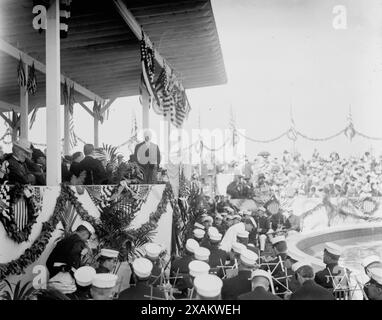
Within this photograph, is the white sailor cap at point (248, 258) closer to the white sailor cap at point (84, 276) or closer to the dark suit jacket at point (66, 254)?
the white sailor cap at point (84, 276)

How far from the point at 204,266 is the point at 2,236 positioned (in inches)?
65.1

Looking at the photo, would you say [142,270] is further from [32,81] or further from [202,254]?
[32,81]

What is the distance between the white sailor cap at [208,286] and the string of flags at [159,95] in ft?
6.75

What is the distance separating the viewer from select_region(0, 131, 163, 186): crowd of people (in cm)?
381

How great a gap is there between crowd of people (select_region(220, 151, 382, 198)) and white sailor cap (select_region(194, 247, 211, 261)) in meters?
0.80

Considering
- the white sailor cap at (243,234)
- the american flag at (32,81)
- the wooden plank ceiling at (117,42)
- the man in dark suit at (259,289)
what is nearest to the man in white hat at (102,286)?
the man in dark suit at (259,289)

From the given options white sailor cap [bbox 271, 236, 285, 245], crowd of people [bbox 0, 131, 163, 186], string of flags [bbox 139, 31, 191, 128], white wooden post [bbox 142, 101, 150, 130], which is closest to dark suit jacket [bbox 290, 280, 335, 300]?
white sailor cap [bbox 271, 236, 285, 245]

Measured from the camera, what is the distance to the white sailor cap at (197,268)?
12.6 ft

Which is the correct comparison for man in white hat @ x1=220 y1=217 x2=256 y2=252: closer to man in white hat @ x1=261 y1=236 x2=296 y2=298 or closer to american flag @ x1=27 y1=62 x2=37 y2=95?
man in white hat @ x1=261 y1=236 x2=296 y2=298

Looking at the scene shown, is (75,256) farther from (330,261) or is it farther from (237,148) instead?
(330,261)

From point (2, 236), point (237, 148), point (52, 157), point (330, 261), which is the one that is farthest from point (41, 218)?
point (330, 261)

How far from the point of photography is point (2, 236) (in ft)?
11.5
